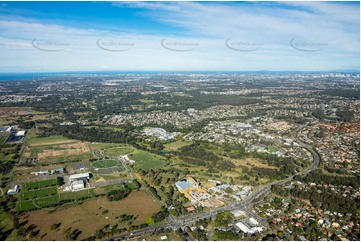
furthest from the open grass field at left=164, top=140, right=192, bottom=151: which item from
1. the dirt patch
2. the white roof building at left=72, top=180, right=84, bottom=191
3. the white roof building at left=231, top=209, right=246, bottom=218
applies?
the white roof building at left=231, top=209, right=246, bottom=218

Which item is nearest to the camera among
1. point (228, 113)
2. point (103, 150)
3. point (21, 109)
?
point (103, 150)

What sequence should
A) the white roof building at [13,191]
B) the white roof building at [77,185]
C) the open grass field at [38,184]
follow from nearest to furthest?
the white roof building at [13,191] < the white roof building at [77,185] < the open grass field at [38,184]

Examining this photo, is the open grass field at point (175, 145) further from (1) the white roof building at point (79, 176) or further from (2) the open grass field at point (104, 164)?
(1) the white roof building at point (79, 176)

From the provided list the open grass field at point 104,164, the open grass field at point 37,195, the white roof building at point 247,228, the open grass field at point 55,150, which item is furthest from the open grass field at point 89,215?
the open grass field at point 55,150

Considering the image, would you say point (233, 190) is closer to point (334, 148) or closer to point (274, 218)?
point (274, 218)

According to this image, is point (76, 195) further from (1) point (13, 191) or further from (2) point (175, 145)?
(2) point (175, 145)

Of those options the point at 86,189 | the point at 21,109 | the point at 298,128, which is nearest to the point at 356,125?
the point at 298,128
